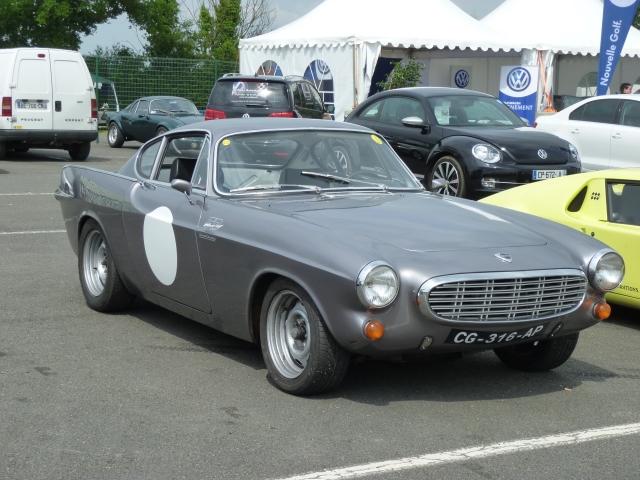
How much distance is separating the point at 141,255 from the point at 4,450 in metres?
2.20

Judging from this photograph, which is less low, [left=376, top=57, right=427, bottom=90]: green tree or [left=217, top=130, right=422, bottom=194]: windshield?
[left=376, top=57, right=427, bottom=90]: green tree

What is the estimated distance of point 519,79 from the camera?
20.9 meters

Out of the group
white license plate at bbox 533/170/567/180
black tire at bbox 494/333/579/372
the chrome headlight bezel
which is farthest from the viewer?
white license plate at bbox 533/170/567/180

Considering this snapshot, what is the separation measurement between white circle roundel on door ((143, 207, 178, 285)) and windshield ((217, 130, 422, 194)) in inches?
16.8

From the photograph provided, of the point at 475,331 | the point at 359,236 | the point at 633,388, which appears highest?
the point at 359,236

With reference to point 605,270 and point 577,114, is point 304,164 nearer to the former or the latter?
point 605,270

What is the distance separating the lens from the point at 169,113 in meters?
23.7

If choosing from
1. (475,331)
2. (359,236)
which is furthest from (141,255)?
(475,331)

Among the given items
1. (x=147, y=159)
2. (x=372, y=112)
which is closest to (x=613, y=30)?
(x=372, y=112)

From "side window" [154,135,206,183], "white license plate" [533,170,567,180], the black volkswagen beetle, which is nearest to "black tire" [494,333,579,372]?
"side window" [154,135,206,183]

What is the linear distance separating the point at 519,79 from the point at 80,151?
9581 millimetres

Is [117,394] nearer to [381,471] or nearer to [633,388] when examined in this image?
[381,471]

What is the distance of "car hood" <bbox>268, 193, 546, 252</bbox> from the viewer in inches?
192

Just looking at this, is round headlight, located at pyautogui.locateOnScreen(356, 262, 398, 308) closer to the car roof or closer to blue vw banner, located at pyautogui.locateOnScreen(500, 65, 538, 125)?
the car roof
